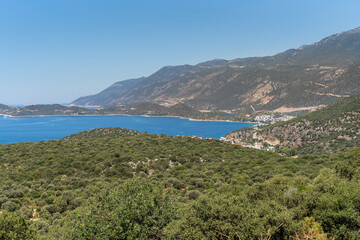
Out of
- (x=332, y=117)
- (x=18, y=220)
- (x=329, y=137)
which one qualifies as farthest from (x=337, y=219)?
(x=332, y=117)

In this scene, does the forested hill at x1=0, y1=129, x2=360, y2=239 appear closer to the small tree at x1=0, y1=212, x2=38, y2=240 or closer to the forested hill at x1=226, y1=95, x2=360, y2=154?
the small tree at x1=0, y1=212, x2=38, y2=240

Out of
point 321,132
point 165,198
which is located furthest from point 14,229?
point 321,132

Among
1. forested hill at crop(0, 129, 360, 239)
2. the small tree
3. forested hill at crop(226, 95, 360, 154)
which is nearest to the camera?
forested hill at crop(0, 129, 360, 239)

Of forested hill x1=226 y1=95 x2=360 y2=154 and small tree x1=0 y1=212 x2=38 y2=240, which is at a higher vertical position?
small tree x1=0 y1=212 x2=38 y2=240

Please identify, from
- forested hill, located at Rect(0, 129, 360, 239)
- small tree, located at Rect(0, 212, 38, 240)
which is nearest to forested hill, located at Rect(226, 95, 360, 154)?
forested hill, located at Rect(0, 129, 360, 239)

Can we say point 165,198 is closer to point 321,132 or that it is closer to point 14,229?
point 14,229

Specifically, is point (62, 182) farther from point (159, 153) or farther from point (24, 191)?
point (159, 153)

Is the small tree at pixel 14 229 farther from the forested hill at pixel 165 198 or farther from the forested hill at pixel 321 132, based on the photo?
the forested hill at pixel 321 132

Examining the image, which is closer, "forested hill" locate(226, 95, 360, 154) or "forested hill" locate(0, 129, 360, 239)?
A: "forested hill" locate(0, 129, 360, 239)
